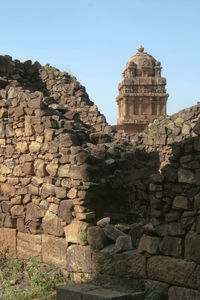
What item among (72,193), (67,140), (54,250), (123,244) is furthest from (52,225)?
(123,244)

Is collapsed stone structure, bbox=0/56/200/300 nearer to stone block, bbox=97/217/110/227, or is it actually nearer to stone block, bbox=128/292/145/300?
stone block, bbox=97/217/110/227

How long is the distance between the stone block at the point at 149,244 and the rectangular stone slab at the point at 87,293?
643 millimetres

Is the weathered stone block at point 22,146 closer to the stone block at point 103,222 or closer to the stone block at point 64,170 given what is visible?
the stone block at point 64,170

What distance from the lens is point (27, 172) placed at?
6789 millimetres

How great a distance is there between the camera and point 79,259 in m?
5.80

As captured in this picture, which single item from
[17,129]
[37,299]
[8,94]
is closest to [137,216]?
[37,299]

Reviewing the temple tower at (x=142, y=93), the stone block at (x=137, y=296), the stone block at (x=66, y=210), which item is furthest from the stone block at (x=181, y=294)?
the temple tower at (x=142, y=93)

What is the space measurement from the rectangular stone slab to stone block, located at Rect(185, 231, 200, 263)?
0.85 metres

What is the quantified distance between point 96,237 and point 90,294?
1.26 m

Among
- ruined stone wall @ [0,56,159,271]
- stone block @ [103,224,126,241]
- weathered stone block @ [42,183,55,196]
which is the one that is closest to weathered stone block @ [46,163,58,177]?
ruined stone wall @ [0,56,159,271]

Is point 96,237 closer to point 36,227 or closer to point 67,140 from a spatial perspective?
point 36,227

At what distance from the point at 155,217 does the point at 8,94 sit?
395 cm

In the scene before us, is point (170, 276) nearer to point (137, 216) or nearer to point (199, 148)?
point (199, 148)

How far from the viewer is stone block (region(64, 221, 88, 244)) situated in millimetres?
5809
